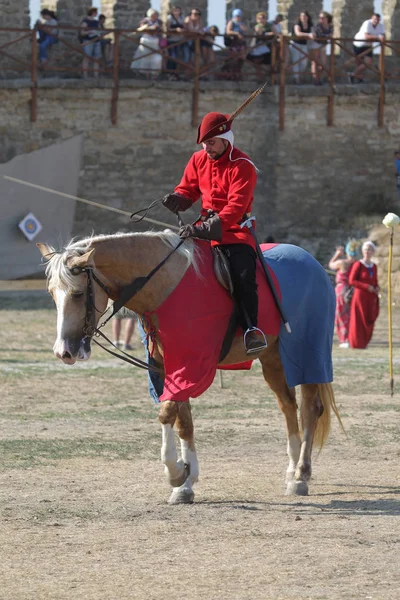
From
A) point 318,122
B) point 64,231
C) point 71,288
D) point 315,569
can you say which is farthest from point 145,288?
point 318,122

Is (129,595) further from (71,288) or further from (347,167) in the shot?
(347,167)

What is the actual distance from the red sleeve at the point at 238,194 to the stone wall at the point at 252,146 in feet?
66.3

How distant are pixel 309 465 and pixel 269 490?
1.00 feet

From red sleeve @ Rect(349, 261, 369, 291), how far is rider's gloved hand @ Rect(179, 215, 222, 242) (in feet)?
35.8

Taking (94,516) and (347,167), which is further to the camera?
(347,167)

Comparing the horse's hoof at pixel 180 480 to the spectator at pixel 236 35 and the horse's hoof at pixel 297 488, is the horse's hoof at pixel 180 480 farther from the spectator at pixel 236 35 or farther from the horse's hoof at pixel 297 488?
the spectator at pixel 236 35

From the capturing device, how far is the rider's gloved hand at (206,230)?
795 cm

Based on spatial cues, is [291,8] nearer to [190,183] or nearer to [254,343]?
[190,183]

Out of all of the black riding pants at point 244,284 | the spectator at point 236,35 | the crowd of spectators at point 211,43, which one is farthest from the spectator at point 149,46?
the black riding pants at point 244,284

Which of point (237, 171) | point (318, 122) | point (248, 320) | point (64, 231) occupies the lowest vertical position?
point (64, 231)

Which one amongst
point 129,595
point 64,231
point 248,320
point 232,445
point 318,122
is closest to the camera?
point 129,595

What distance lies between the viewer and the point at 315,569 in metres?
6.20

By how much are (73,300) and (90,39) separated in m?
20.9

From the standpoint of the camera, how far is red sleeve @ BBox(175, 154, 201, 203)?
8.43 m
